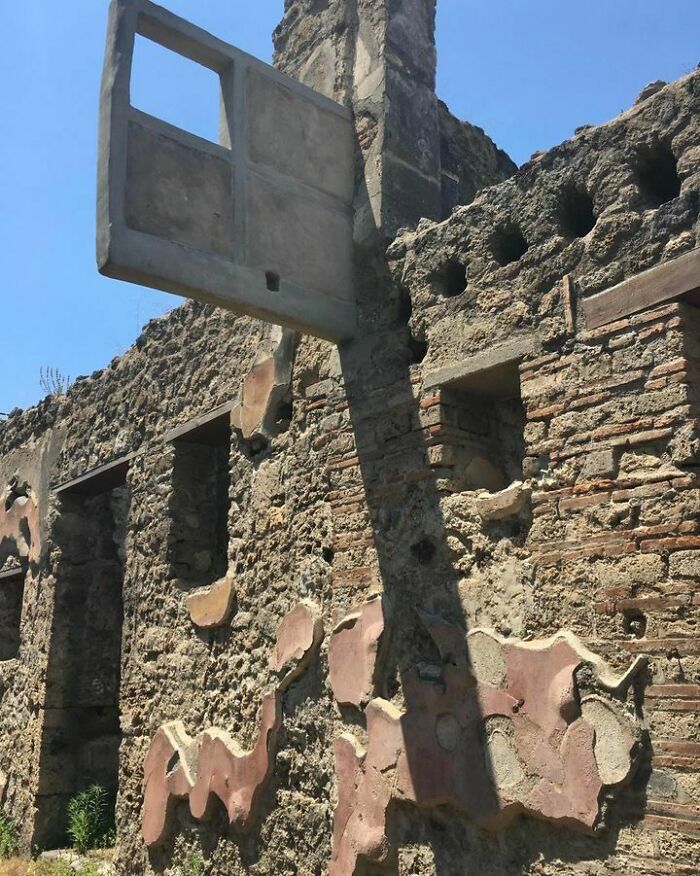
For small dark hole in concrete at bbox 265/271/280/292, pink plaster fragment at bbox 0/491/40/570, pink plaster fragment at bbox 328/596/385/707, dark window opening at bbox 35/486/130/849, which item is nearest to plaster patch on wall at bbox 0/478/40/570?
pink plaster fragment at bbox 0/491/40/570

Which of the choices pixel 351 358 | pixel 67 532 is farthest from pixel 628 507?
pixel 67 532

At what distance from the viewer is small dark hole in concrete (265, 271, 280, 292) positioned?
4133 millimetres

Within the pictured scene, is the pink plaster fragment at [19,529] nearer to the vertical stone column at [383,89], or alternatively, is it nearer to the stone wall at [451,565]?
the stone wall at [451,565]

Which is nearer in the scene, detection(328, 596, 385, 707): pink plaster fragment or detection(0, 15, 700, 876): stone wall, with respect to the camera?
detection(0, 15, 700, 876): stone wall

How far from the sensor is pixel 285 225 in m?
4.26

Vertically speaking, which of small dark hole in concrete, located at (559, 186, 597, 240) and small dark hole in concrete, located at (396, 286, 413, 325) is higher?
small dark hole in concrete, located at (559, 186, 597, 240)

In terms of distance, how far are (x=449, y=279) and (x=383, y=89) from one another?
1.28 meters

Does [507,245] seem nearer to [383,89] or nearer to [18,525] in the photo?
[383,89]

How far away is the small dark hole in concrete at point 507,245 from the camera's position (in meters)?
3.87

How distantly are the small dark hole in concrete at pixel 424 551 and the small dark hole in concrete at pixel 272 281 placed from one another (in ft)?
4.35

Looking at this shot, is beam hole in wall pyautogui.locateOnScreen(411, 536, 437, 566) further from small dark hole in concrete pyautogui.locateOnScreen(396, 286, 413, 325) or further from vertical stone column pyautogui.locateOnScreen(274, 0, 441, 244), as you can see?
vertical stone column pyautogui.locateOnScreen(274, 0, 441, 244)

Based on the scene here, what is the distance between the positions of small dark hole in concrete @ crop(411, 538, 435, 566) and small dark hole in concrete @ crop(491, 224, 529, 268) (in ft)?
4.06

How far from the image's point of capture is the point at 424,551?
12.8ft

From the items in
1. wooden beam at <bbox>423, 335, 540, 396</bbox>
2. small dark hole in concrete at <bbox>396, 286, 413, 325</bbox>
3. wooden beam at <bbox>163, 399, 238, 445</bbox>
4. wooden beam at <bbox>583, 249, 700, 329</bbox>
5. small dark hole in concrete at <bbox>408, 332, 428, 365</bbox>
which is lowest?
wooden beam at <bbox>423, 335, 540, 396</bbox>
